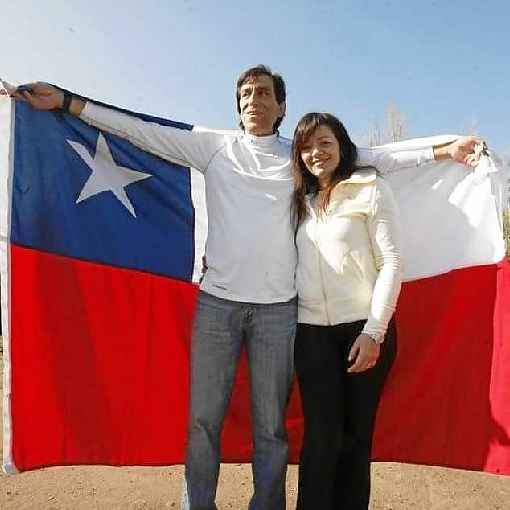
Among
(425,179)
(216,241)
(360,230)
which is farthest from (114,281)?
(425,179)

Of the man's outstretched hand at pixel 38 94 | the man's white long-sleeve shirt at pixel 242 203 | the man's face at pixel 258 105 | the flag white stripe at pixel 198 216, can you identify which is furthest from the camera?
the flag white stripe at pixel 198 216

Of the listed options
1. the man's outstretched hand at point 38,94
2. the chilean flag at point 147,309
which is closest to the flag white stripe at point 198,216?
the chilean flag at point 147,309

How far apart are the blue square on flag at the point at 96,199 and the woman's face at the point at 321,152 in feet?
3.30

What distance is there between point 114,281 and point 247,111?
1.28m

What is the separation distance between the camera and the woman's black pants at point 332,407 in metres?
2.17

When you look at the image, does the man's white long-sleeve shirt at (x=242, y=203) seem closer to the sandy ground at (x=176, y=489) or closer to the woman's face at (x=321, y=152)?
the woman's face at (x=321, y=152)

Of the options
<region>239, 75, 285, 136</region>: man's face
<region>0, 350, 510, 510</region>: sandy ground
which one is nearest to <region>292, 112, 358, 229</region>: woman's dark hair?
<region>239, 75, 285, 136</region>: man's face

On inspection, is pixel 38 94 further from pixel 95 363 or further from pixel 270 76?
pixel 95 363

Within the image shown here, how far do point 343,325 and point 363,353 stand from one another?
0.55ft

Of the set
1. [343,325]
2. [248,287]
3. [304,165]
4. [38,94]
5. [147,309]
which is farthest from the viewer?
[147,309]

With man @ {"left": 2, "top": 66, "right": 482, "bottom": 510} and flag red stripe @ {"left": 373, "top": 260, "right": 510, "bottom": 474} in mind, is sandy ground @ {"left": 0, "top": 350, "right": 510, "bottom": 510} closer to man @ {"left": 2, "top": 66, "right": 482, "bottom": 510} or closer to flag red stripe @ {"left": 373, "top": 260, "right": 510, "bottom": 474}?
flag red stripe @ {"left": 373, "top": 260, "right": 510, "bottom": 474}

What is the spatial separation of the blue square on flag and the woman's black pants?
1.24m

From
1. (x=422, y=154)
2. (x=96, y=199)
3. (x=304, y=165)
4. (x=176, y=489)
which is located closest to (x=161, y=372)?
(x=176, y=489)

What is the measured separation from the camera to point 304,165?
2426mm
